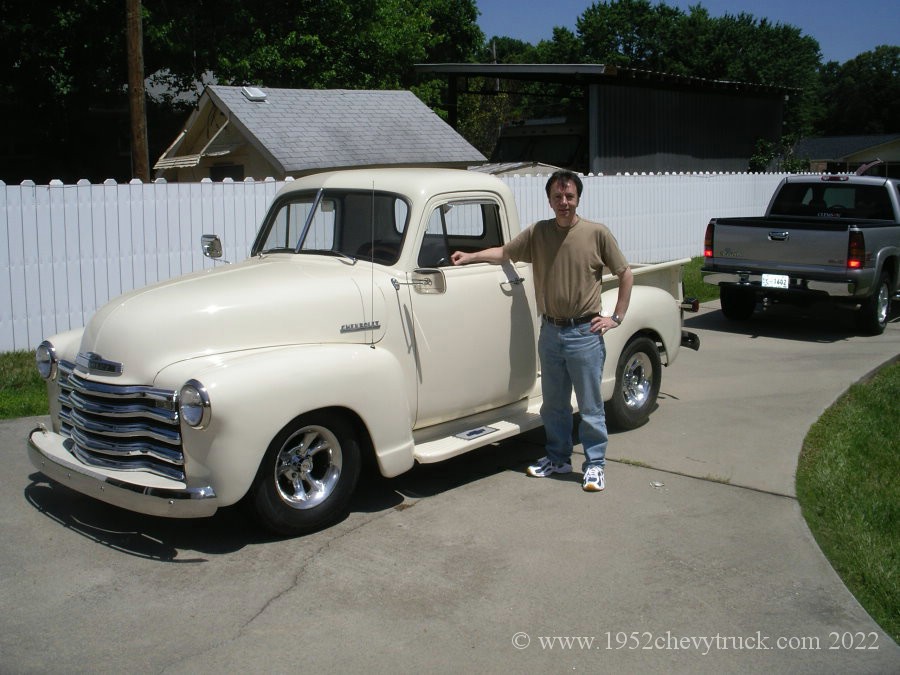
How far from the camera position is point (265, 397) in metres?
4.80

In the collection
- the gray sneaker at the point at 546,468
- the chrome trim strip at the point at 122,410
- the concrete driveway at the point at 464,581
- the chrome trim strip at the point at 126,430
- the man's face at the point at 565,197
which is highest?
the man's face at the point at 565,197

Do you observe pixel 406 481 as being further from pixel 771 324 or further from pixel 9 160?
pixel 9 160

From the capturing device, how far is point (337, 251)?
19.8ft

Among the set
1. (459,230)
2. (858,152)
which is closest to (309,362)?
(459,230)

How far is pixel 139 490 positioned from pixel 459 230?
8.95 ft

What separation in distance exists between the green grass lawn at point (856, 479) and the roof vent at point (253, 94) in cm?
1028

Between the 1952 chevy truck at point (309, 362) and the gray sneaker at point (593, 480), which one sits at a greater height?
the 1952 chevy truck at point (309, 362)

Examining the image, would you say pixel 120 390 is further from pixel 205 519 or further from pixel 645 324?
pixel 645 324

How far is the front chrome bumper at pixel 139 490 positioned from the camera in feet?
15.4

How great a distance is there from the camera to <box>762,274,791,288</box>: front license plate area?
37.7 ft

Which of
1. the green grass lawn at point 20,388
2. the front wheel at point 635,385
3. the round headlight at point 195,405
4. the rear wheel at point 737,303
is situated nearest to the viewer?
the round headlight at point 195,405

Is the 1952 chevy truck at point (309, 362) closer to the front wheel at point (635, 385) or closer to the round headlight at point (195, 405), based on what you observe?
the round headlight at point (195, 405)

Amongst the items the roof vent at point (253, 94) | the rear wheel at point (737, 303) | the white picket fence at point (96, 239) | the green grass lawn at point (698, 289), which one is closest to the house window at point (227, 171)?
the roof vent at point (253, 94)

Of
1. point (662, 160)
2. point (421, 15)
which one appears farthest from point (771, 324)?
point (421, 15)
